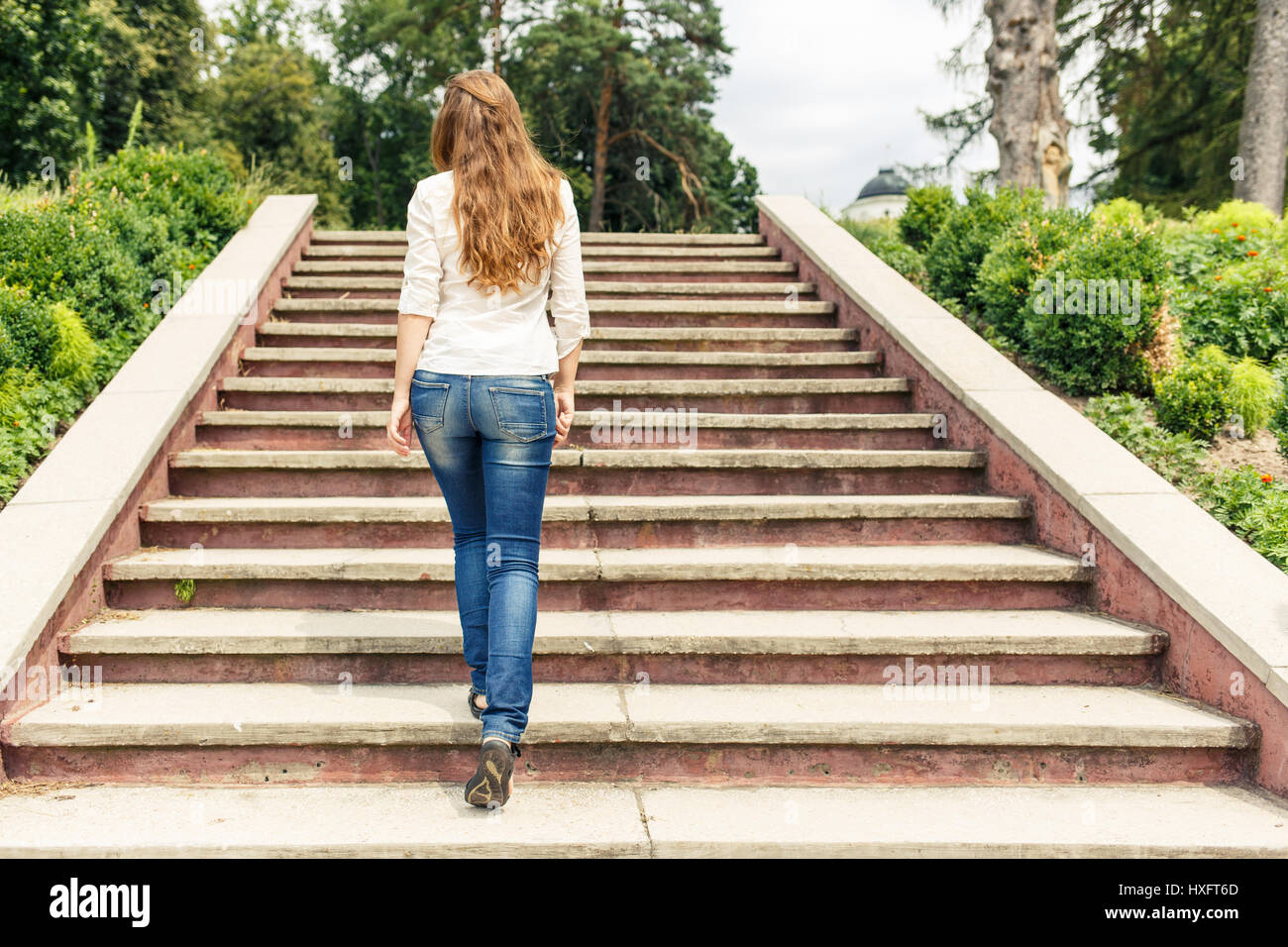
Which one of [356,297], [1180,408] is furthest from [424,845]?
[356,297]

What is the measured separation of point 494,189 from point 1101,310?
4496 mm

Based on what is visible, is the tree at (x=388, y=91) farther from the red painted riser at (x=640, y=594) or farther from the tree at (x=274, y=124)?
the red painted riser at (x=640, y=594)

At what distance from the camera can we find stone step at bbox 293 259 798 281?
299 inches

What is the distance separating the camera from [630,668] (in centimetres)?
357

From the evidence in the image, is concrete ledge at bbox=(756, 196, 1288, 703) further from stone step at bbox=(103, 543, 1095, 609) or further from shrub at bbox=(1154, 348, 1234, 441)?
shrub at bbox=(1154, 348, 1234, 441)

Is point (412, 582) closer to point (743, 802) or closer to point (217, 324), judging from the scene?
point (743, 802)

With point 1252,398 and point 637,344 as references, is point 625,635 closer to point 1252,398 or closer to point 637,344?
point 637,344

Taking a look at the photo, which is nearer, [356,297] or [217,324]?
[217,324]

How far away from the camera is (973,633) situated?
3641mm

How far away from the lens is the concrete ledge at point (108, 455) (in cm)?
337

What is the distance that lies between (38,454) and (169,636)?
6.53 ft

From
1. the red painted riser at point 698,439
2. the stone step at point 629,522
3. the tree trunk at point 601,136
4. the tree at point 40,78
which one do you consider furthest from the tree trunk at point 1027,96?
the tree trunk at point 601,136

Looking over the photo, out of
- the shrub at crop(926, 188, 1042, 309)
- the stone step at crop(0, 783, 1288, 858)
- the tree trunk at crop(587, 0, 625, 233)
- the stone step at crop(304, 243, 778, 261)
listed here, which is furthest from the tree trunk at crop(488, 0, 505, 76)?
the stone step at crop(0, 783, 1288, 858)

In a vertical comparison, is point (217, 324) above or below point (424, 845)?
above
